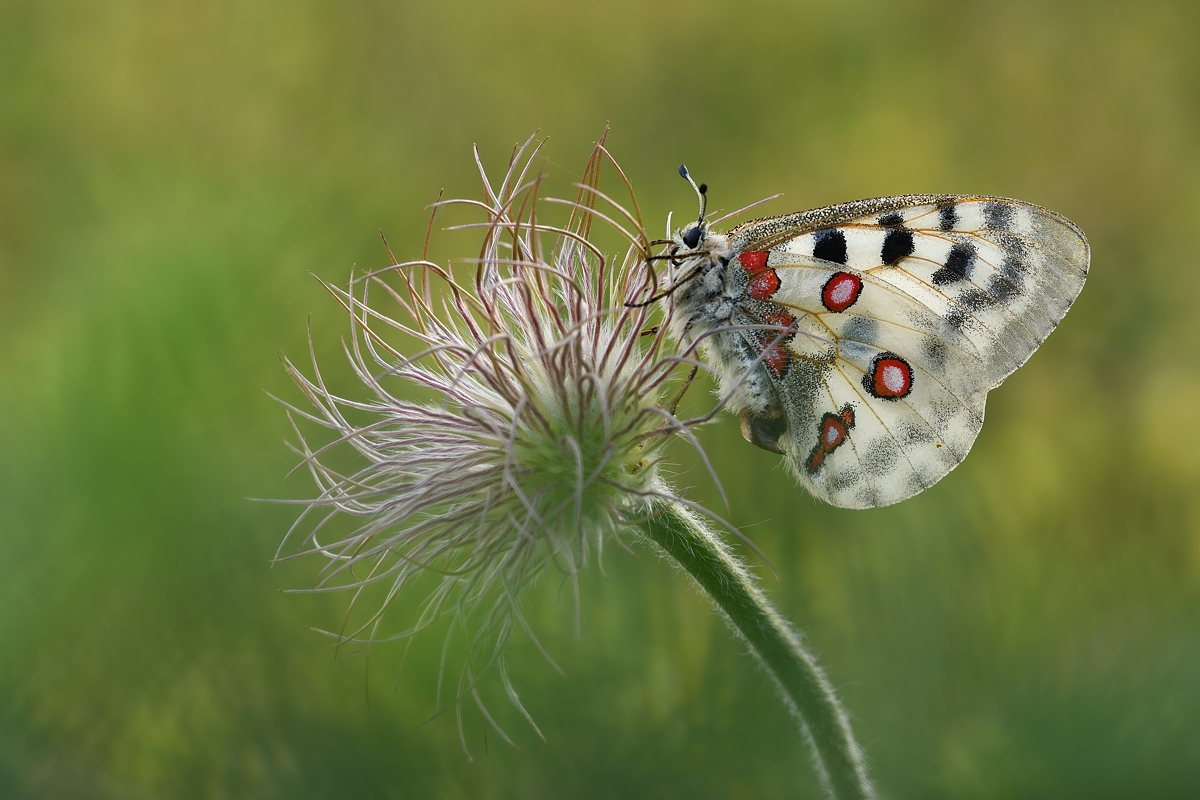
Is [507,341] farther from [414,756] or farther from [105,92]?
[105,92]

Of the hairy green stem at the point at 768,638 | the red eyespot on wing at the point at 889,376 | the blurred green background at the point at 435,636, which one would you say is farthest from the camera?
the blurred green background at the point at 435,636

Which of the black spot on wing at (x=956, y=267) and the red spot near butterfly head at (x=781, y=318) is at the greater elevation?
the black spot on wing at (x=956, y=267)

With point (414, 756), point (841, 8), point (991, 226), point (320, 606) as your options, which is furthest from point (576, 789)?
point (841, 8)

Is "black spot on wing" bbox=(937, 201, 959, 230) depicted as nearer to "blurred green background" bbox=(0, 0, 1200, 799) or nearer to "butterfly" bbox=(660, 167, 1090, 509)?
"butterfly" bbox=(660, 167, 1090, 509)

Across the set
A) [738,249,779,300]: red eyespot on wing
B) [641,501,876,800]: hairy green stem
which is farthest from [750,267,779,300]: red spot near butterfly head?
[641,501,876,800]: hairy green stem

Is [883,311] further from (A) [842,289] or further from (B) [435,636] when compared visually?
(B) [435,636]

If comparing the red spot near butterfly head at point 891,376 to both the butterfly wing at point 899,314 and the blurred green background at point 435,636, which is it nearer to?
the butterfly wing at point 899,314

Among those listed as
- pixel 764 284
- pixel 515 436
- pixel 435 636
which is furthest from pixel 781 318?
pixel 435 636

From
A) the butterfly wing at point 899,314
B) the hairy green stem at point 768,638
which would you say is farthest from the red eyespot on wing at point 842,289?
the hairy green stem at point 768,638
